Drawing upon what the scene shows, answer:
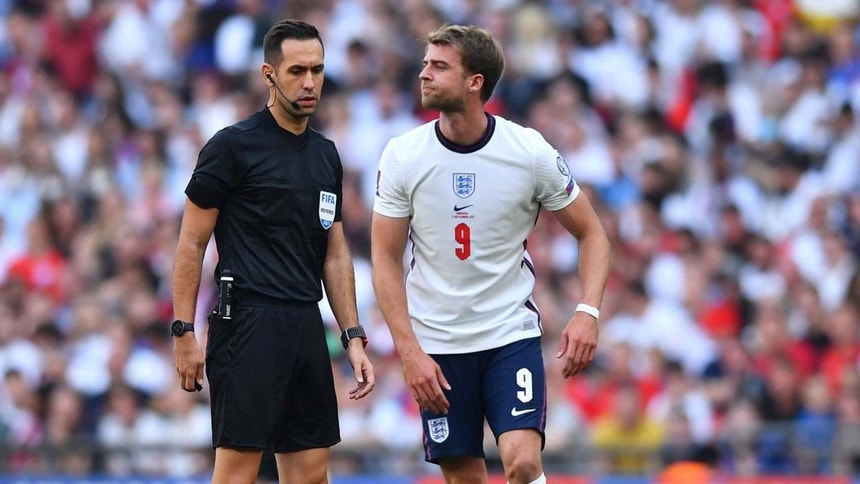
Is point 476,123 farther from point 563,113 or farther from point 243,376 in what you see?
point 563,113

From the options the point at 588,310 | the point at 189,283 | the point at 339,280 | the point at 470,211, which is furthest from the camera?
the point at 339,280

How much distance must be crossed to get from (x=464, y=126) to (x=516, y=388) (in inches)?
52.8

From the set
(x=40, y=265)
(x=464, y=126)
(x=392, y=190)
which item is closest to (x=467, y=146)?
(x=464, y=126)

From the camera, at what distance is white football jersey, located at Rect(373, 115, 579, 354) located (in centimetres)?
893

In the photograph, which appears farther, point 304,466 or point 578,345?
point 304,466

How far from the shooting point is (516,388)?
29.2ft

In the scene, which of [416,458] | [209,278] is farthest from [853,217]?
[209,278]

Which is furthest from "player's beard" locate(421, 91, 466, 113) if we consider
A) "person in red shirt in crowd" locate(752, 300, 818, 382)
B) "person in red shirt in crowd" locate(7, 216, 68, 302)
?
"person in red shirt in crowd" locate(7, 216, 68, 302)

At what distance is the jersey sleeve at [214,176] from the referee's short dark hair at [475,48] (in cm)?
118

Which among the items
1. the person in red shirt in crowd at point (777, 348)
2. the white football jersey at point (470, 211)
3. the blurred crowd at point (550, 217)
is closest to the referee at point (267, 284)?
the white football jersey at point (470, 211)

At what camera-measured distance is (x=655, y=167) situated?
1675cm

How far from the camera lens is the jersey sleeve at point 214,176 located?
8570 mm

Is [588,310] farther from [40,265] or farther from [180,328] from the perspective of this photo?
[40,265]

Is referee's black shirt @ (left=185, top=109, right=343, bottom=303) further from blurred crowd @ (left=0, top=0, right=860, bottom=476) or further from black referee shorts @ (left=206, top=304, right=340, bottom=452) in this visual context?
blurred crowd @ (left=0, top=0, right=860, bottom=476)
